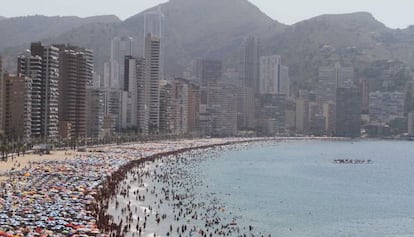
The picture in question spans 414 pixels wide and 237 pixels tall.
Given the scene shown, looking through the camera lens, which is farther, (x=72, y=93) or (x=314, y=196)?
(x=72, y=93)

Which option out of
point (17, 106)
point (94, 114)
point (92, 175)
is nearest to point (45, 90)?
point (17, 106)

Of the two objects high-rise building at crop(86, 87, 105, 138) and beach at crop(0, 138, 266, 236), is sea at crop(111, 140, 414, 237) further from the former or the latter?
high-rise building at crop(86, 87, 105, 138)

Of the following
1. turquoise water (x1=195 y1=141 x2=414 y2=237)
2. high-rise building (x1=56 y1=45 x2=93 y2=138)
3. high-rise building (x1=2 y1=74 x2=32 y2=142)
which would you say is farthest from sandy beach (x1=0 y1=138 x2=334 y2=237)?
high-rise building (x1=56 y1=45 x2=93 y2=138)

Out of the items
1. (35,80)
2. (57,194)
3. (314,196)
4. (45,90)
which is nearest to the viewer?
(57,194)

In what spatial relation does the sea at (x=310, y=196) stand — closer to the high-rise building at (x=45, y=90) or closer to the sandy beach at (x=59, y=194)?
the sandy beach at (x=59, y=194)

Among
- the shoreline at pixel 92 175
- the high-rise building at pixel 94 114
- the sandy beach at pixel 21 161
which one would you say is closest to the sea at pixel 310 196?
the shoreline at pixel 92 175

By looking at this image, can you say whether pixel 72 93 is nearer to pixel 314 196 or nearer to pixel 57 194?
pixel 314 196
